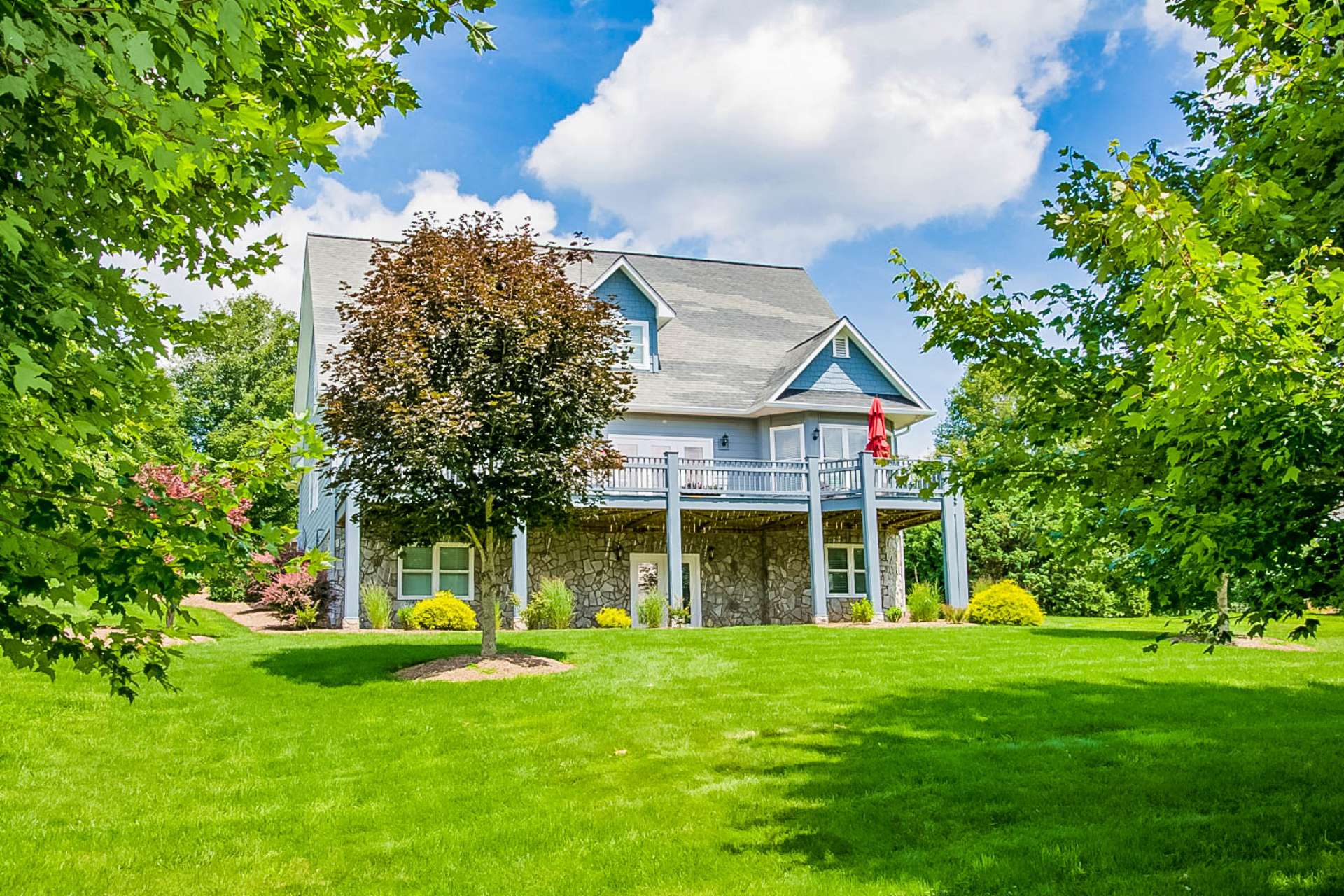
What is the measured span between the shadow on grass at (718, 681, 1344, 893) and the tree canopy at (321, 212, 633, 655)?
530 cm

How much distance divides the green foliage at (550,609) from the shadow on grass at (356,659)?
407 centimetres

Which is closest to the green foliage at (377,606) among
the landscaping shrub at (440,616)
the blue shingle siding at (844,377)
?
the landscaping shrub at (440,616)

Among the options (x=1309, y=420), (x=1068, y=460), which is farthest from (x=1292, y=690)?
(x=1309, y=420)

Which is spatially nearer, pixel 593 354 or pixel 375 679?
pixel 375 679

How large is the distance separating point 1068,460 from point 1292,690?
7179 mm

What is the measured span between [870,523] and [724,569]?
4.14m

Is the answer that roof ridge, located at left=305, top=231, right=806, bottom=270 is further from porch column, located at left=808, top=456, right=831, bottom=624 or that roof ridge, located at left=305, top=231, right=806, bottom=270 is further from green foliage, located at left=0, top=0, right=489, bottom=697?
green foliage, located at left=0, top=0, right=489, bottom=697

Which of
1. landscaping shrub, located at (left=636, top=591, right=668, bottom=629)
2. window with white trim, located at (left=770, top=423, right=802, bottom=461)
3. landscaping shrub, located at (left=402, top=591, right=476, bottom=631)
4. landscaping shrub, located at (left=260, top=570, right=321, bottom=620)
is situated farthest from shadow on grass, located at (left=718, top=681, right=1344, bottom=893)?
window with white trim, located at (left=770, top=423, right=802, bottom=461)

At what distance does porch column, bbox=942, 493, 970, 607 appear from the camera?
2266 centimetres

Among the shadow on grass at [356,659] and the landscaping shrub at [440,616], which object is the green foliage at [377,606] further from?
the shadow on grass at [356,659]

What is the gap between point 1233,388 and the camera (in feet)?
12.9

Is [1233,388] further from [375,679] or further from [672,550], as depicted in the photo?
[672,550]

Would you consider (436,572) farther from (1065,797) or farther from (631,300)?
(1065,797)

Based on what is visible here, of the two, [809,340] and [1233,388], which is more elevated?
[809,340]
